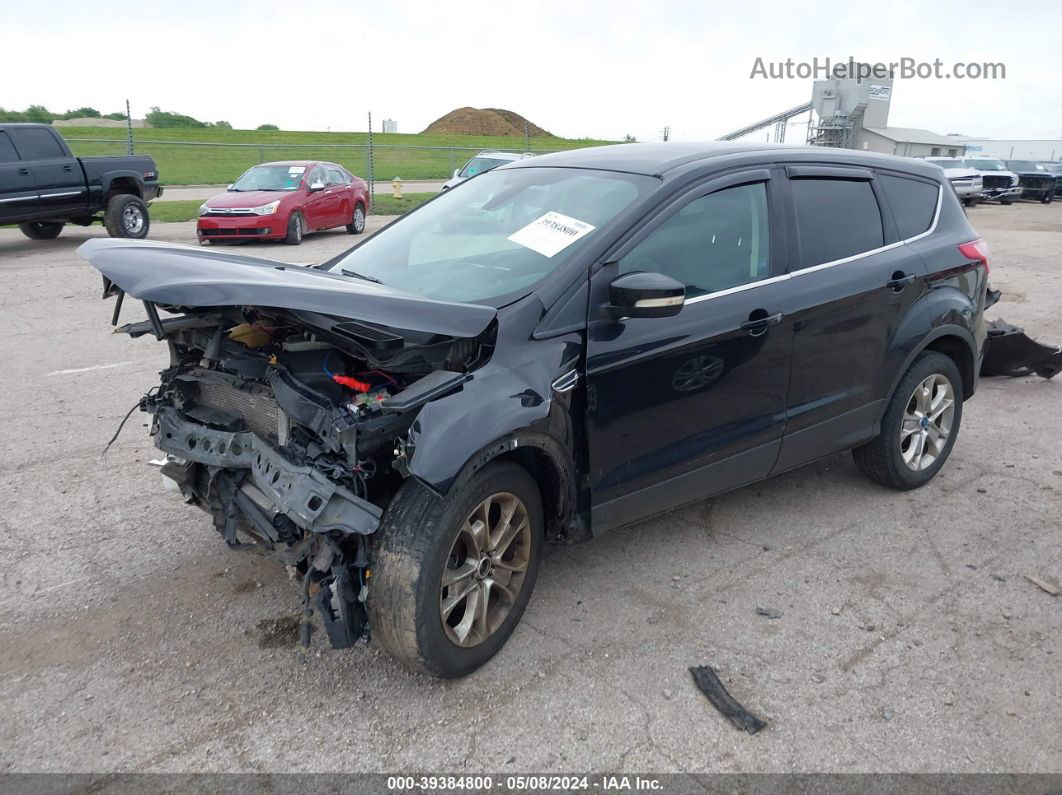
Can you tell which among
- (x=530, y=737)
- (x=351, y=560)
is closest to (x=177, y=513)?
(x=351, y=560)

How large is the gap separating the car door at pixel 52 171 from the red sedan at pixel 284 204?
1982mm

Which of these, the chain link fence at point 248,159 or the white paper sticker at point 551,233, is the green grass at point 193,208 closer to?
the chain link fence at point 248,159

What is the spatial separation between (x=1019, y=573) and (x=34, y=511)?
4.90 meters

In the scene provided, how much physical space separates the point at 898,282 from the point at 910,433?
91cm

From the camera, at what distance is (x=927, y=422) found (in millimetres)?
4785

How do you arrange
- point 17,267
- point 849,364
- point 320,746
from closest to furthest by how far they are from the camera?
point 320,746
point 849,364
point 17,267

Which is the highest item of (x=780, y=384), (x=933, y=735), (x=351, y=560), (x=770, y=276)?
(x=770, y=276)

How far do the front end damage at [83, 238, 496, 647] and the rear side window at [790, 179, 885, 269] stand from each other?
188 cm

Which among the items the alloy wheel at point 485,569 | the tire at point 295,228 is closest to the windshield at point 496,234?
the alloy wheel at point 485,569

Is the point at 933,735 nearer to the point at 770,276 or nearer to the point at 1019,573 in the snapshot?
the point at 1019,573

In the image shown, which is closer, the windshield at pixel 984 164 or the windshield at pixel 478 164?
the windshield at pixel 478 164

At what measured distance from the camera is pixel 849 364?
4.22m

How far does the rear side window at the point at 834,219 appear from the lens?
13.3 feet

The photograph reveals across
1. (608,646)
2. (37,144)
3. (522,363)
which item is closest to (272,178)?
(37,144)
